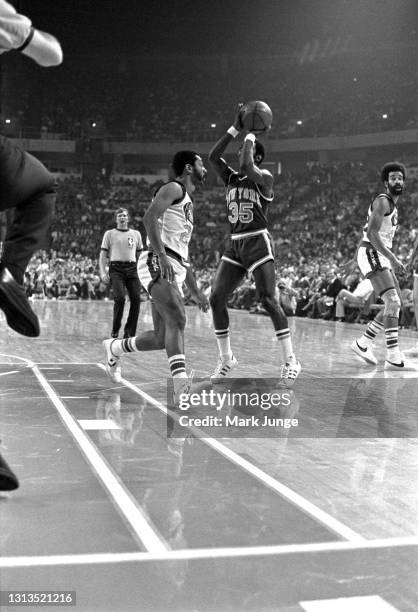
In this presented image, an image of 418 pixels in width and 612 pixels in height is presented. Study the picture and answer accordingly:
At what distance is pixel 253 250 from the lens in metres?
6.09

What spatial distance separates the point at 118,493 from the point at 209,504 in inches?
15.0

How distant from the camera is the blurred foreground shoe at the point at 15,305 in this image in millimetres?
2869

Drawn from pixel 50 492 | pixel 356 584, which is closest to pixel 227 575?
pixel 356 584

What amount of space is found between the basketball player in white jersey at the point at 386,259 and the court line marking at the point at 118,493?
4033mm

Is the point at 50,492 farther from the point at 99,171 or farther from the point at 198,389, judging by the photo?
the point at 99,171

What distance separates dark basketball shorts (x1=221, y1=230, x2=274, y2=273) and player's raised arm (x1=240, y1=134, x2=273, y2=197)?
401 mm

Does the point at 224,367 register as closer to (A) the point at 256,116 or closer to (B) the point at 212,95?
(A) the point at 256,116

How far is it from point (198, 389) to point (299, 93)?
40863 mm

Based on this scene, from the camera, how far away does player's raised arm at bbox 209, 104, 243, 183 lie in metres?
5.89

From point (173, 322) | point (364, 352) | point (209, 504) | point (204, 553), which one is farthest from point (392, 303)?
point (204, 553)

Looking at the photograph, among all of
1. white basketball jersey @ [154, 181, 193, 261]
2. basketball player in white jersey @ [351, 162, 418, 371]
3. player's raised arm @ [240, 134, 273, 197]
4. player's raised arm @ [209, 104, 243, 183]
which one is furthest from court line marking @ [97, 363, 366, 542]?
basketball player in white jersey @ [351, 162, 418, 371]

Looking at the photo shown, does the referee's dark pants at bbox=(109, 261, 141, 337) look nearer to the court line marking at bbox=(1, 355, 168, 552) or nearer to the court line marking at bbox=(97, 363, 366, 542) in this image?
the court line marking at bbox=(1, 355, 168, 552)

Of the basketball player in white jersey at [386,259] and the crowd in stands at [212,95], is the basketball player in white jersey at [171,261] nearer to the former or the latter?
the basketball player in white jersey at [386,259]

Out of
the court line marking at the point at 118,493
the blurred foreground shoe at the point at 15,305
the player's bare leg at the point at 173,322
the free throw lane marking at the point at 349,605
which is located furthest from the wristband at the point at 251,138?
the free throw lane marking at the point at 349,605
